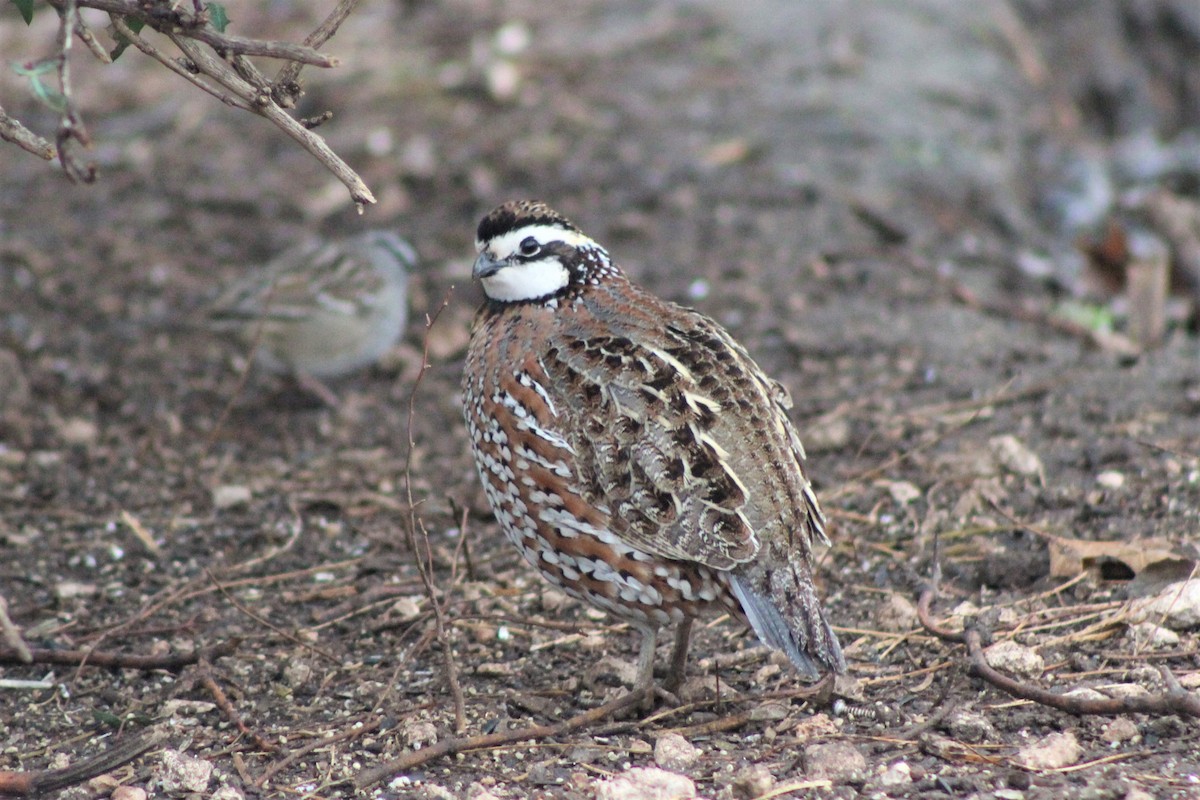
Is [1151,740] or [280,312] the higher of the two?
[280,312]

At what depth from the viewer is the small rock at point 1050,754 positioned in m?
3.49

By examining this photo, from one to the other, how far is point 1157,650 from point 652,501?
5.10ft

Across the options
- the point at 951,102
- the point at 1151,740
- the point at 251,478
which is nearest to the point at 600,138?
the point at 951,102

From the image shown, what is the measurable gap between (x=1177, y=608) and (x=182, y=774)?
9.38 feet

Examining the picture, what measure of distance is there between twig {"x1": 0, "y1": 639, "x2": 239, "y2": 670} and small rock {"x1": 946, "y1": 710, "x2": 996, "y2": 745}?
2.11m

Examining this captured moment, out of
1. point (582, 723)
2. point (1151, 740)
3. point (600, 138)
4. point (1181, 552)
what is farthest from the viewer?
point (600, 138)

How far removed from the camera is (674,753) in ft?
12.1

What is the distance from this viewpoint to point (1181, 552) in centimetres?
436

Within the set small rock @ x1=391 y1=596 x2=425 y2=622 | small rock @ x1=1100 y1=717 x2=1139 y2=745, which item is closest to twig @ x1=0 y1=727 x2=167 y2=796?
small rock @ x1=391 y1=596 x2=425 y2=622

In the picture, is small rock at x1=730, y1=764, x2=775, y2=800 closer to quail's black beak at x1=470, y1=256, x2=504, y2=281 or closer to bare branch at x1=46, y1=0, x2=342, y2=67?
quail's black beak at x1=470, y1=256, x2=504, y2=281

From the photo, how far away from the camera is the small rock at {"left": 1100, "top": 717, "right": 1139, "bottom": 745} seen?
3.62 m

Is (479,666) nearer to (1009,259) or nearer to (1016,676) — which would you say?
(1016,676)

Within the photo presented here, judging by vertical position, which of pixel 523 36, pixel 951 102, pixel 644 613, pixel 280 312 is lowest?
pixel 644 613

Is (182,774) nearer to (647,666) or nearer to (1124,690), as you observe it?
(647,666)
